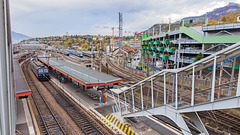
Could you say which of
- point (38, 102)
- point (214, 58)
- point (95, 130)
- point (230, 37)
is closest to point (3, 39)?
point (214, 58)

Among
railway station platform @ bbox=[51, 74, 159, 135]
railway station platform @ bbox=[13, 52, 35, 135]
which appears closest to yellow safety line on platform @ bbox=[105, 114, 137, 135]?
railway station platform @ bbox=[51, 74, 159, 135]

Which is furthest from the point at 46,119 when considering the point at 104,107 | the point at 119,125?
the point at 119,125

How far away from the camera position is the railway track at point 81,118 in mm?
11995

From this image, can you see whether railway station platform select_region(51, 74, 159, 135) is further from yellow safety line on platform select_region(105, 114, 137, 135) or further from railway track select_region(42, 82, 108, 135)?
railway track select_region(42, 82, 108, 135)

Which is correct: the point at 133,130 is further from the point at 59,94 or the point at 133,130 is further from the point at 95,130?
the point at 59,94

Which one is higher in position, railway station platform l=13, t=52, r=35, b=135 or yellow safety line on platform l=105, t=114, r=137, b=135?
railway station platform l=13, t=52, r=35, b=135

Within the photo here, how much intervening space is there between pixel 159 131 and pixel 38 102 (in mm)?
14546

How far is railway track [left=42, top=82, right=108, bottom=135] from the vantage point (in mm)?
11995

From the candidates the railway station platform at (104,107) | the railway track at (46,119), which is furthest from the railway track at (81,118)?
the railway track at (46,119)

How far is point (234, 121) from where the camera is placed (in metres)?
13.7

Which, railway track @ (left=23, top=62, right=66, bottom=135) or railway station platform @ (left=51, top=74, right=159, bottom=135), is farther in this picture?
railway station platform @ (left=51, top=74, right=159, bottom=135)

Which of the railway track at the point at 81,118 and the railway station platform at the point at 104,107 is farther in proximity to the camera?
the railway station platform at the point at 104,107

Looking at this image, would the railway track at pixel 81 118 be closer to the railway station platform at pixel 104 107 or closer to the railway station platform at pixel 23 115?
the railway station platform at pixel 104 107

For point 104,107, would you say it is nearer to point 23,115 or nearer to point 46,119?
point 46,119
